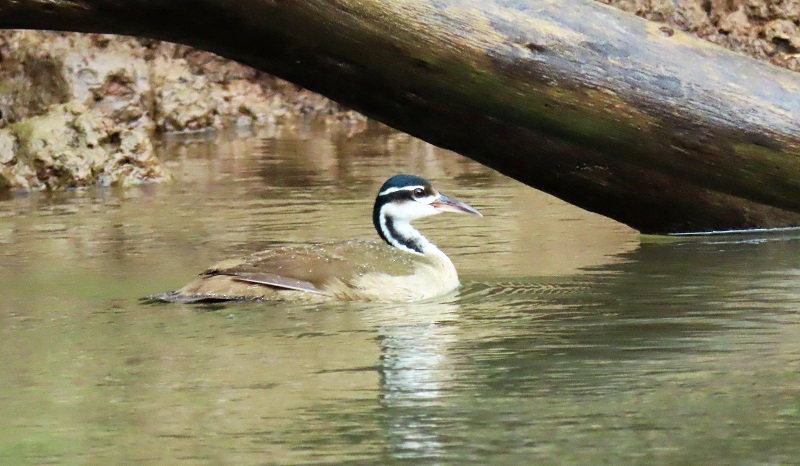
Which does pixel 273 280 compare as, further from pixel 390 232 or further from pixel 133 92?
pixel 133 92

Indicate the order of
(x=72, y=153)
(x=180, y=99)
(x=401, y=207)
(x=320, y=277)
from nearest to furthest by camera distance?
1. (x=320, y=277)
2. (x=401, y=207)
3. (x=72, y=153)
4. (x=180, y=99)

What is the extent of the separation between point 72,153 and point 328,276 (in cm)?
716

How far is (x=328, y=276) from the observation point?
7582 mm

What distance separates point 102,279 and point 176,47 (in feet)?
49.5

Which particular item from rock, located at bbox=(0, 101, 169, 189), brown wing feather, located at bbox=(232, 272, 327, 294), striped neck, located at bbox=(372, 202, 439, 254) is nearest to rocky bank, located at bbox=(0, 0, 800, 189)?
rock, located at bbox=(0, 101, 169, 189)

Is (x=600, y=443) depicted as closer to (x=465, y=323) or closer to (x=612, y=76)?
(x=465, y=323)

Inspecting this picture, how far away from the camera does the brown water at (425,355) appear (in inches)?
189

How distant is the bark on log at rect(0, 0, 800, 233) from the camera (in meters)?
7.40

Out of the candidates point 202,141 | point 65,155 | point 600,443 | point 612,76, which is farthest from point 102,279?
point 202,141

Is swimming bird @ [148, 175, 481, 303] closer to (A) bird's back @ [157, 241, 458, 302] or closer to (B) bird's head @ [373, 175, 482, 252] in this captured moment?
(A) bird's back @ [157, 241, 458, 302]

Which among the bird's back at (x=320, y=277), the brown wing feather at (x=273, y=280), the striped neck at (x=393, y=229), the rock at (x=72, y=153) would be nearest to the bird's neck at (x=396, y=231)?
the striped neck at (x=393, y=229)

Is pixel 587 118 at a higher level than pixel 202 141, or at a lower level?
higher

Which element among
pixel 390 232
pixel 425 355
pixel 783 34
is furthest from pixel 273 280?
pixel 783 34

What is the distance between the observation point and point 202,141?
1978 centimetres
